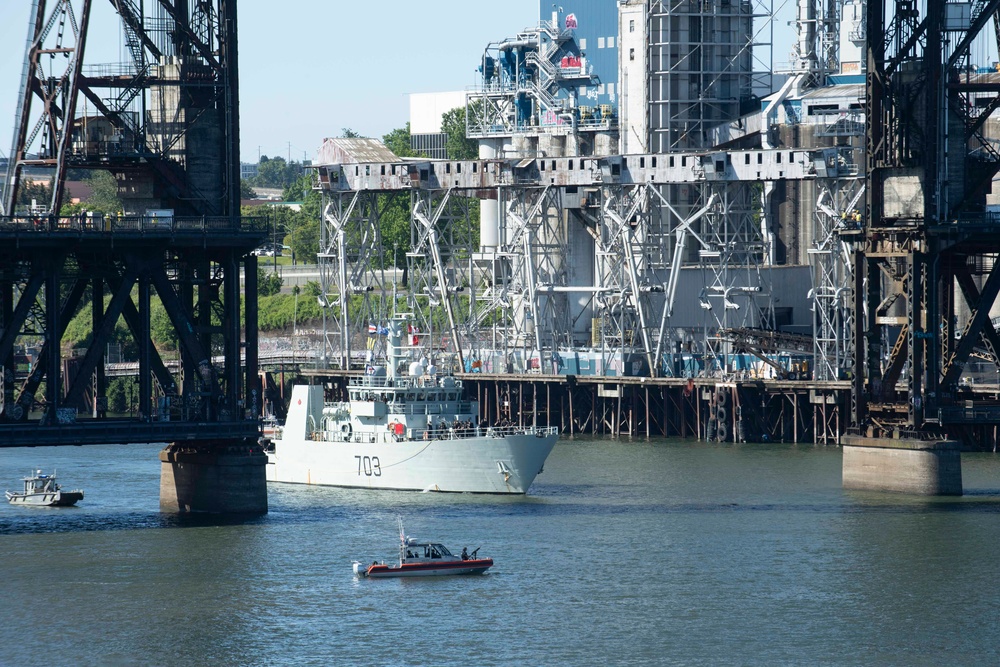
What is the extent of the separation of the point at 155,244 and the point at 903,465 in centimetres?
3240

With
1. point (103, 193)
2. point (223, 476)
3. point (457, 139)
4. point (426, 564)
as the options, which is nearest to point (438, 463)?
point (223, 476)

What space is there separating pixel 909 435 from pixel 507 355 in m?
45.5

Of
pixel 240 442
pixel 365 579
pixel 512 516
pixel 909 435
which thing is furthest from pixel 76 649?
pixel 909 435

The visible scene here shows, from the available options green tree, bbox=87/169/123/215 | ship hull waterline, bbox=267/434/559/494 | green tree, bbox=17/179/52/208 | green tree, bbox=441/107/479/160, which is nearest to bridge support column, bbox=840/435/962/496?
ship hull waterline, bbox=267/434/559/494

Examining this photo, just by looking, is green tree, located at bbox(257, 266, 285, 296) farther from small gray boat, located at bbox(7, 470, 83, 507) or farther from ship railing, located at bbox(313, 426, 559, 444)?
small gray boat, located at bbox(7, 470, 83, 507)

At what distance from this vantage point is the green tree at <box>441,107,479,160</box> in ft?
619

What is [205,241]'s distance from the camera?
73.6m

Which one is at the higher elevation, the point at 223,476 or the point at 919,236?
the point at 919,236

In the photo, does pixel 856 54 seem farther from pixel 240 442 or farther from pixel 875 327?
pixel 240 442

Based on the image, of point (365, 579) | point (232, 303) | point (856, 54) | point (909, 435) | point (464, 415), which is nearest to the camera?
point (365, 579)

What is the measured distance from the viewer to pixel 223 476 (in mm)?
75750

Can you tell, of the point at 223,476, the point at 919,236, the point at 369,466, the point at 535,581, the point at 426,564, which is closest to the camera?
the point at 535,581

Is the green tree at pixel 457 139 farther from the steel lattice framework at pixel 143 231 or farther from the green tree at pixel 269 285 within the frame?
the steel lattice framework at pixel 143 231

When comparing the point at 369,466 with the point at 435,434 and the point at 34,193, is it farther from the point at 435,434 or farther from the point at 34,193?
the point at 34,193
